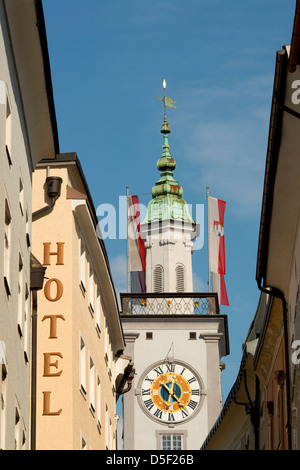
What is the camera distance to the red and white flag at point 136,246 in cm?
6369

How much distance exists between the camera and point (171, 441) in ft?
196

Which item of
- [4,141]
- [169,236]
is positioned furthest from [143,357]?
[4,141]

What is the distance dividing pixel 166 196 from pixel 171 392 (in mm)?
15199

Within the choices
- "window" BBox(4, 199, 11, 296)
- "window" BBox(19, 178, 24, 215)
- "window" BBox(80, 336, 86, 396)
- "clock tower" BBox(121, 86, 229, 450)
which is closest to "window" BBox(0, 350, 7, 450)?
"window" BBox(4, 199, 11, 296)

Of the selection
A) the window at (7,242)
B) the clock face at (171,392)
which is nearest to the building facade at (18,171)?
the window at (7,242)

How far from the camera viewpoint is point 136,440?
59.6 metres

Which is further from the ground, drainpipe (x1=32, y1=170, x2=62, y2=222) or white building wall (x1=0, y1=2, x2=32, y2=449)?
drainpipe (x1=32, y1=170, x2=62, y2=222)

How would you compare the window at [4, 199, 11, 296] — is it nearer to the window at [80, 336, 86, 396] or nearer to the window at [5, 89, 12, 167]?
the window at [5, 89, 12, 167]

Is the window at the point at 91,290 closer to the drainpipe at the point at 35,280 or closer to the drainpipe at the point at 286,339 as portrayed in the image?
the drainpipe at the point at 35,280

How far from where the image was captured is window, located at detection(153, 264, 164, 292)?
66125 mm

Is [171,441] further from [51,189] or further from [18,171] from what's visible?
[18,171]

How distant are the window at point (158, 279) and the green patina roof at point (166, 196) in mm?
3360
